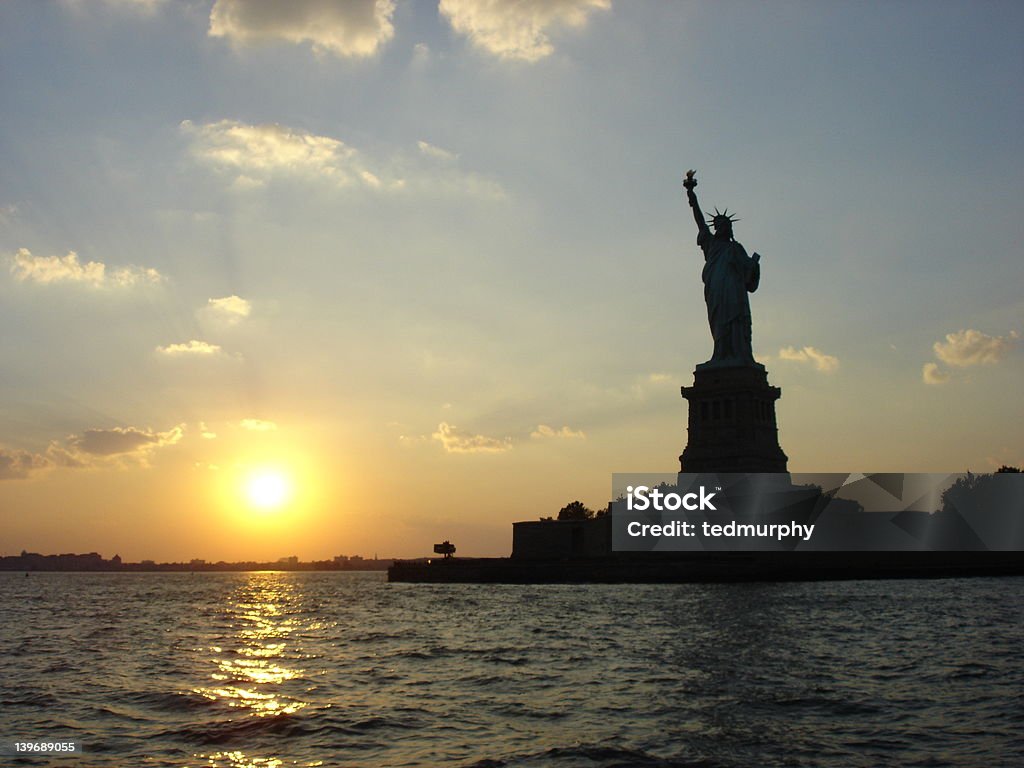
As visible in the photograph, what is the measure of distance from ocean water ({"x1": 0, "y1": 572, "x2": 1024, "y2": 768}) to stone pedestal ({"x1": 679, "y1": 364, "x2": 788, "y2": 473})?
49.4m

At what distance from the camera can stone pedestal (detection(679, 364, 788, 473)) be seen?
308 feet

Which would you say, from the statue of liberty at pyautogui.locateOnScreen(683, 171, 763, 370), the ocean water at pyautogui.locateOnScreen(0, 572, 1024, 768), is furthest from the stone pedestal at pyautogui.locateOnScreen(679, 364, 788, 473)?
the ocean water at pyautogui.locateOnScreen(0, 572, 1024, 768)

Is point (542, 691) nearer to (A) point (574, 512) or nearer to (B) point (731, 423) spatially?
(B) point (731, 423)

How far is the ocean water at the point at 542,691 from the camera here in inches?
655

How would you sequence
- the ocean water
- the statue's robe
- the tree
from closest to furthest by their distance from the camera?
the ocean water → the statue's robe → the tree

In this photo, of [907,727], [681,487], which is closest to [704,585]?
[681,487]

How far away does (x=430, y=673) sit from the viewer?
26.8m

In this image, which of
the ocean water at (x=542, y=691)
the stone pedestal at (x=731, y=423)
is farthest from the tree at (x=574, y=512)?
the ocean water at (x=542, y=691)

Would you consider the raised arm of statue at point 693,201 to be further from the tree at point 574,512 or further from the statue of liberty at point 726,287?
the tree at point 574,512

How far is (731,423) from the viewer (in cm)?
9494

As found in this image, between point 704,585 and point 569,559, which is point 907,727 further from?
point 569,559

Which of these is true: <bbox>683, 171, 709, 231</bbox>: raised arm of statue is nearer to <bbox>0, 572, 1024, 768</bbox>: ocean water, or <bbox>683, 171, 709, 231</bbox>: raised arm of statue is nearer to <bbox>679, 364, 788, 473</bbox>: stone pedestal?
<bbox>679, 364, 788, 473</bbox>: stone pedestal

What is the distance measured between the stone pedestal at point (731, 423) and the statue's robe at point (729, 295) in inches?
85.3

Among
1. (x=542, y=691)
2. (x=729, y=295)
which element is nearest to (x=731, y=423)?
(x=729, y=295)
